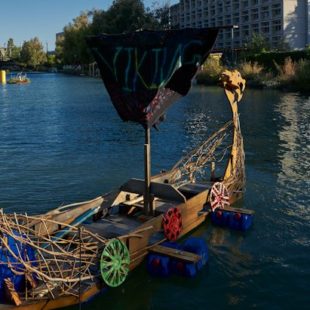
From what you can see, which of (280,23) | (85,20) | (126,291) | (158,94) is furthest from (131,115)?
(85,20)

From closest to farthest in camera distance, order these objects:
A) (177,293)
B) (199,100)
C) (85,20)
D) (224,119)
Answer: (177,293) → (224,119) → (199,100) → (85,20)

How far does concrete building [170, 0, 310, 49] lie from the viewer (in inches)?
5044

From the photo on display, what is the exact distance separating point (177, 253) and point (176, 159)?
15064 millimetres

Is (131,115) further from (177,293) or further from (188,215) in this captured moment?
(177,293)

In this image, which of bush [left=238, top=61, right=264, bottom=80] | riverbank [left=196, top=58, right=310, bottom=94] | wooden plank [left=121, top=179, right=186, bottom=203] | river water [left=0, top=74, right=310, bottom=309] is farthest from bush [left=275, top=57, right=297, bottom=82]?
wooden plank [left=121, top=179, right=186, bottom=203]

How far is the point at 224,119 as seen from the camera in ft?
144

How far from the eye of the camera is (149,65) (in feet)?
41.4

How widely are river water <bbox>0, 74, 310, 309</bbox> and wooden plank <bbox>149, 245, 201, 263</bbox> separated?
68 cm

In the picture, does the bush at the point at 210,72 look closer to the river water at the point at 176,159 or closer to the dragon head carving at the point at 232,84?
the river water at the point at 176,159

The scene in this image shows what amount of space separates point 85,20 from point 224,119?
135m

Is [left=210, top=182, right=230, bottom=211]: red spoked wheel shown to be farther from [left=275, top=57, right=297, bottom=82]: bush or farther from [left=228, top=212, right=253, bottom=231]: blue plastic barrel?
[left=275, top=57, right=297, bottom=82]: bush

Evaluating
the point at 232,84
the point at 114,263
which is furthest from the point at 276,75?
the point at 114,263

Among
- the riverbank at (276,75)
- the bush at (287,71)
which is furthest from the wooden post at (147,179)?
the bush at (287,71)

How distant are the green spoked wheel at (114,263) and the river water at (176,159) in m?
0.73
